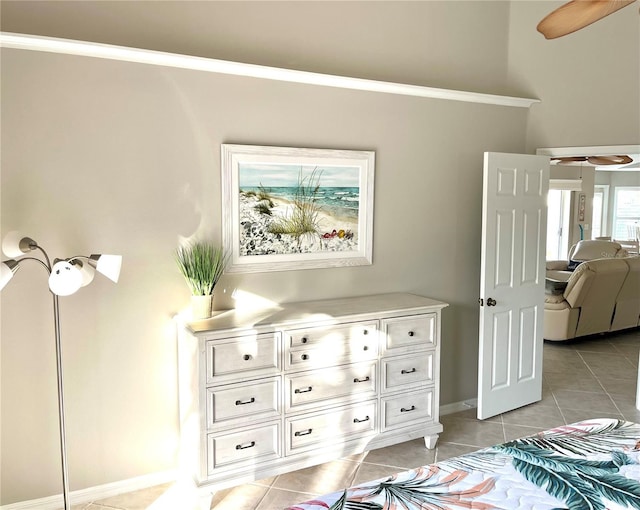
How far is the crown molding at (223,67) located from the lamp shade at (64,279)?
3.71 ft

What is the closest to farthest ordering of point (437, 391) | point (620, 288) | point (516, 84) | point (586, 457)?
point (586, 457) < point (437, 391) < point (516, 84) < point (620, 288)

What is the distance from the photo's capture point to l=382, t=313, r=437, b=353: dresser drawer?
3.43 meters

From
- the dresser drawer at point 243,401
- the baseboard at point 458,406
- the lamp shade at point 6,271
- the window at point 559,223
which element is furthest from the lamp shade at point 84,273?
the window at point 559,223

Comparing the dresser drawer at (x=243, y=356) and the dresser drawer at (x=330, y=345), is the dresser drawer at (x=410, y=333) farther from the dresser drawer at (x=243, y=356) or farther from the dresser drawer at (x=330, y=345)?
the dresser drawer at (x=243, y=356)

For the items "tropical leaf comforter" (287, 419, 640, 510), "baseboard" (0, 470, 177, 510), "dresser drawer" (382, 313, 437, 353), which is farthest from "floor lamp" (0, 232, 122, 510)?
"dresser drawer" (382, 313, 437, 353)

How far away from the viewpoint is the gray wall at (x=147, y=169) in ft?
9.16

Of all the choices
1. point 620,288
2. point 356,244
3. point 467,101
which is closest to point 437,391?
point 356,244

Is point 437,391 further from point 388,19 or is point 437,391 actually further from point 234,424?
point 388,19

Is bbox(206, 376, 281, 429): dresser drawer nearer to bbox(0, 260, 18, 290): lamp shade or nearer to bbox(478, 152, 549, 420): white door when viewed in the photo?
bbox(0, 260, 18, 290): lamp shade

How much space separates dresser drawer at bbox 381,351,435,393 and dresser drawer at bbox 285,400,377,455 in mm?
172

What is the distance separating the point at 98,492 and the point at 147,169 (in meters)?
1.80

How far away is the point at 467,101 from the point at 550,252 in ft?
25.9

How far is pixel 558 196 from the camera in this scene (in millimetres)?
10969

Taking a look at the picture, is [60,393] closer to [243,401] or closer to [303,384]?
[243,401]
